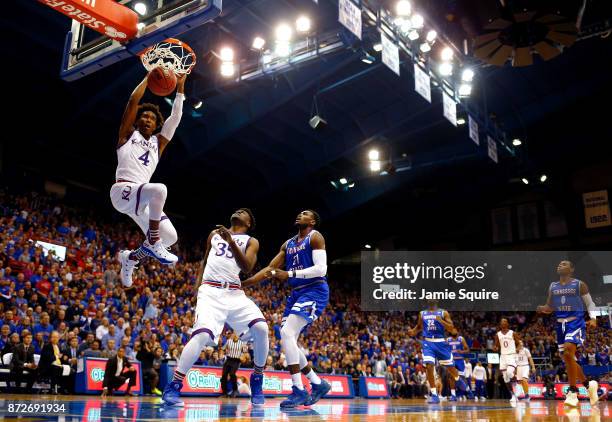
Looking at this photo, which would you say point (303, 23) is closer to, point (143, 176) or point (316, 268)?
point (316, 268)

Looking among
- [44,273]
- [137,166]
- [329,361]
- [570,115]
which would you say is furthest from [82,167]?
[570,115]

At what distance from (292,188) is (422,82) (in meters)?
11.4

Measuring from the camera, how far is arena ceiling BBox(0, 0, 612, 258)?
17.8m

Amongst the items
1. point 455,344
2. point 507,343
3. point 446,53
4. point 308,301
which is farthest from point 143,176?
point 446,53

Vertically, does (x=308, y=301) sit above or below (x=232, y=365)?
above

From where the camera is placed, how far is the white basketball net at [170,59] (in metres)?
6.64

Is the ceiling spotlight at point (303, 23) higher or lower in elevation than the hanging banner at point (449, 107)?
higher

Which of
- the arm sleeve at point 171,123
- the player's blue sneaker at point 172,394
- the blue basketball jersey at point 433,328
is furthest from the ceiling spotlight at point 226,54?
the player's blue sneaker at point 172,394

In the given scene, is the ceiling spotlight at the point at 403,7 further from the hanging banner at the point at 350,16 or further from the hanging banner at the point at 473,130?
the hanging banner at the point at 473,130

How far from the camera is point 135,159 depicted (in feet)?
19.5

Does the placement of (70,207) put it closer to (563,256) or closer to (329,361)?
(329,361)

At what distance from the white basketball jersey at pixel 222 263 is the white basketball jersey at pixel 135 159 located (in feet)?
3.41

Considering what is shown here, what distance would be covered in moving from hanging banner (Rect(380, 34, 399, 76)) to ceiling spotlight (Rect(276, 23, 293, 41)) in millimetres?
2775

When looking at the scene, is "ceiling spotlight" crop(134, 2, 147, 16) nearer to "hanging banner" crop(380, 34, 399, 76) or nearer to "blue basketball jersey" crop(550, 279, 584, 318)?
"blue basketball jersey" crop(550, 279, 584, 318)
